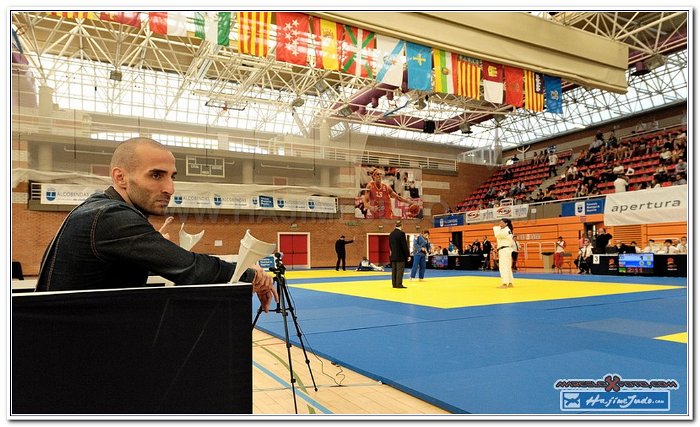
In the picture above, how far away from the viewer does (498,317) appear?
242 inches

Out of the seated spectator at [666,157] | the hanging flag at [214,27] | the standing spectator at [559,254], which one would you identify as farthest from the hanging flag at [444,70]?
the seated spectator at [666,157]

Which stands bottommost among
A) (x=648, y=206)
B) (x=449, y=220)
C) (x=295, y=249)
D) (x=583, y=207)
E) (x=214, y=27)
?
(x=295, y=249)

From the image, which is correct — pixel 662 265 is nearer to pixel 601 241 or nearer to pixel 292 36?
pixel 601 241

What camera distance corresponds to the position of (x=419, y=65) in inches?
279

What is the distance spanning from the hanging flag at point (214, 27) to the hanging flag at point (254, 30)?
0.22 metres

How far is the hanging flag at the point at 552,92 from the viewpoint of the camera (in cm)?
834

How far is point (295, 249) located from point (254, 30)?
19323 millimetres

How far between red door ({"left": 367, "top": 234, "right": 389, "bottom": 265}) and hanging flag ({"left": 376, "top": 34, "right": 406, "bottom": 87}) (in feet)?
63.4

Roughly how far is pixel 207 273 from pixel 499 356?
306 centimetres

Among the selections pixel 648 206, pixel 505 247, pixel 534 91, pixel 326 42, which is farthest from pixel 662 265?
pixel 326 42

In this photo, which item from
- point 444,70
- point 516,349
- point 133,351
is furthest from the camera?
point 444,70

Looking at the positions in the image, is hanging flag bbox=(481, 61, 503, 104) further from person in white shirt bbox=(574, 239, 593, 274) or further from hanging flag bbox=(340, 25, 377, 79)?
person in white shirt bbox=(574, 239, 593, 274)

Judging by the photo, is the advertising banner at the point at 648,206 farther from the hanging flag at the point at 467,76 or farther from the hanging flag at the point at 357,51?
the hanging flag at the point at 357,51

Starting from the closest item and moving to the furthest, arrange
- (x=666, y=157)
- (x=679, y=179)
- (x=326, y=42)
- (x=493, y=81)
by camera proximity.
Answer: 1. (x=326, y=42)
2. (x=493, y=81)
3. (x=679, y=179)
4. (x=666, y=157)
